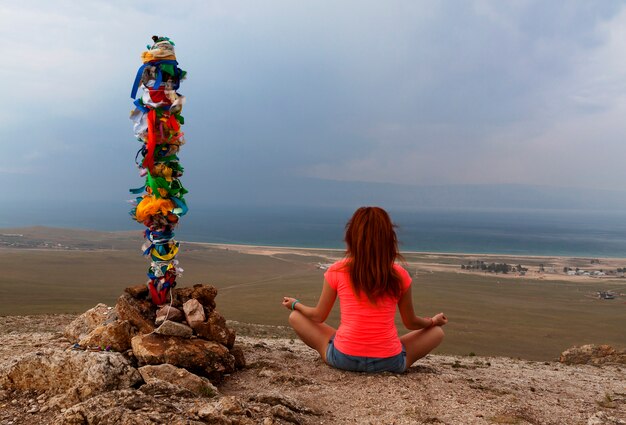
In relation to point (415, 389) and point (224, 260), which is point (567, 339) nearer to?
point (415, 389)

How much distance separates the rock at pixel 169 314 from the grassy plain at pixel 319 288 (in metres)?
12.8

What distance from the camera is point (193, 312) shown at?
7090mm

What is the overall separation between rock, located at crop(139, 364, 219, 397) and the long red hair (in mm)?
1975

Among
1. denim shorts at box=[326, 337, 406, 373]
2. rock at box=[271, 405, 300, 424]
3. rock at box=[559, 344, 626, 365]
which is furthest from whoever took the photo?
rock at box=[559, 344, 626, 365]

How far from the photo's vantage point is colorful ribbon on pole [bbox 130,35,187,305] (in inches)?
287

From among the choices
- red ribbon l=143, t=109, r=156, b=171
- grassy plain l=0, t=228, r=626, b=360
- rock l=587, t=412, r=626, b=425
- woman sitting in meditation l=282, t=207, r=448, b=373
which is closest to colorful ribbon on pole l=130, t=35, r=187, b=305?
red ribbon l=143, t=109, r=156, b=171

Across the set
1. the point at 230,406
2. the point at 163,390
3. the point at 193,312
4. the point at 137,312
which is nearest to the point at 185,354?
the point at 193,312

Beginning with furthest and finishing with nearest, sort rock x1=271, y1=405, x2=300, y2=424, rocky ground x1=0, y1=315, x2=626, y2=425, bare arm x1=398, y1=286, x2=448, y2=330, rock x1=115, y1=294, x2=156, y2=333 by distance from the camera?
rock x1=115, y1=294, x2=156, y2=333, bare arm x1=398, y1=286, x2=448, y2=330, rock x1=271, y1=405, x2=300, y2=424, rocky ground x1=0, y1=315, x2=626, y2=425

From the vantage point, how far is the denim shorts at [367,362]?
598 centimetres

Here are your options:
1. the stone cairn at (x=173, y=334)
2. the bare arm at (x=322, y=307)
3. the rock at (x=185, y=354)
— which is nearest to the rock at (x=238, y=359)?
the stone cairn at (x=173, y=334)

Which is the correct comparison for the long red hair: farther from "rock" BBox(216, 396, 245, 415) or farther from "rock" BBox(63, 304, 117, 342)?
"rock" BBox(63, 304, 117, 342)

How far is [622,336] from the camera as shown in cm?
2528

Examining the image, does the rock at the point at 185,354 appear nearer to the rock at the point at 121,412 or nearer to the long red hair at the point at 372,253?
the rock at the point at 121,412

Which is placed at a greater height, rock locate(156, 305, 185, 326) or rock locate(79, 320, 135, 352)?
rock locate(156, 305, 185, 326)
